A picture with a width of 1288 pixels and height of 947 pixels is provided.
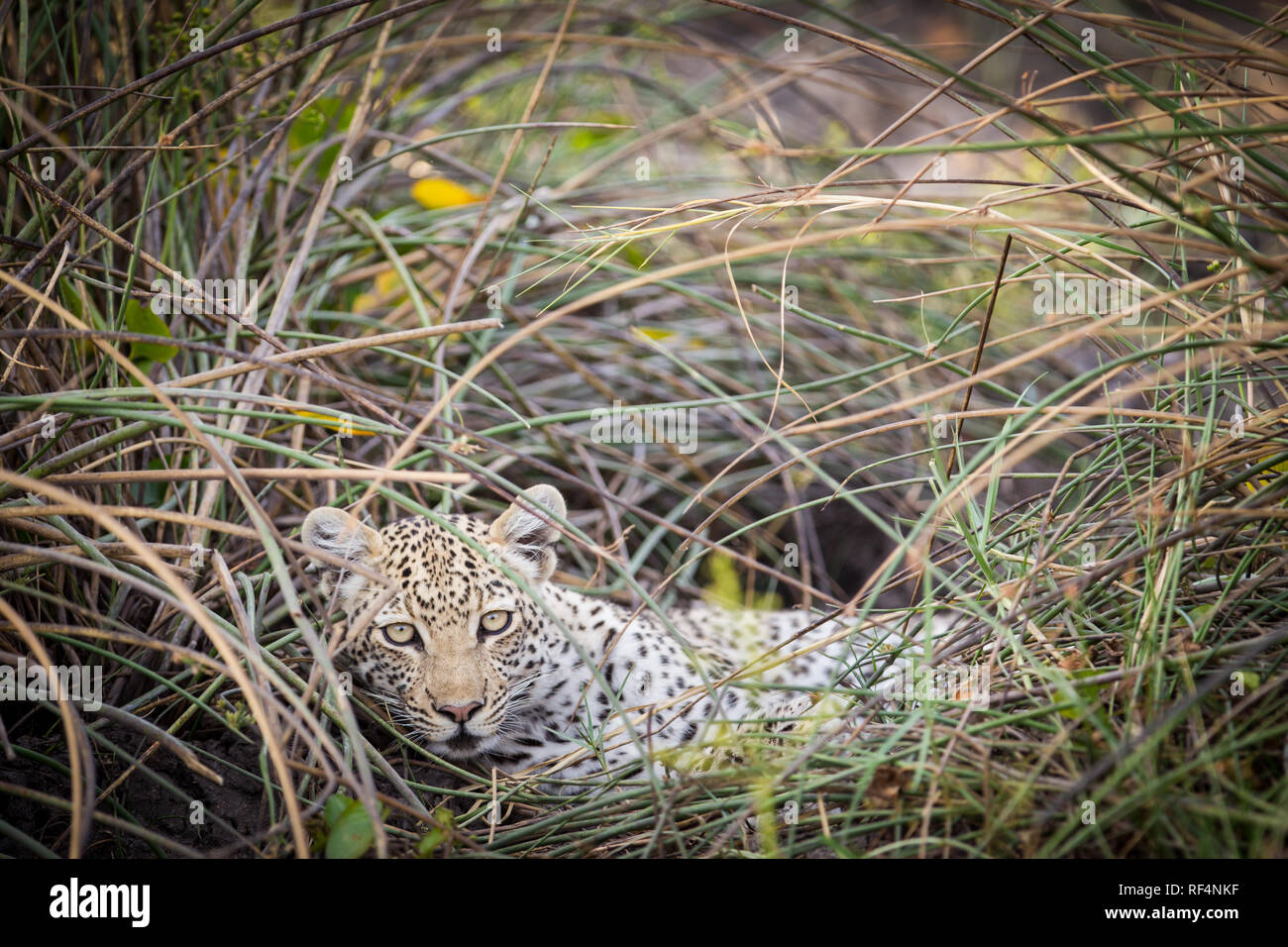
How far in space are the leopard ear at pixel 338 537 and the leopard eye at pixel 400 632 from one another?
21 centimetres

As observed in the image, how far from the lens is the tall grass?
176cm

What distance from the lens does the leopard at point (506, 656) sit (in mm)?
2553

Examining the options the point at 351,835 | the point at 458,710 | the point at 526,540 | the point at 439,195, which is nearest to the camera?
the point at 351,835

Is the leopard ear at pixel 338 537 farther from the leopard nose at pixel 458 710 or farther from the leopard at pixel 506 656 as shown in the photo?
the leopard nose at pixel 458 710

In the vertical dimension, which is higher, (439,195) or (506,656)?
(439,195)

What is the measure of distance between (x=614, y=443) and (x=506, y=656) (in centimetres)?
153

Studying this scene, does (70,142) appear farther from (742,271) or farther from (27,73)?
(742,271)

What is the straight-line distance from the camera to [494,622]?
2.79m

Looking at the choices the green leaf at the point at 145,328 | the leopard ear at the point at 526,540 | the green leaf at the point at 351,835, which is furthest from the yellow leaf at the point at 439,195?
the green leaf at the point at 351,835

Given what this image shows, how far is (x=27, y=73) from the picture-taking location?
9.78ft

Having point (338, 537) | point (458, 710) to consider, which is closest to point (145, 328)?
point (338, 537)

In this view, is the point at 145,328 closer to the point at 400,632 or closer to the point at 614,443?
the point at 400,632

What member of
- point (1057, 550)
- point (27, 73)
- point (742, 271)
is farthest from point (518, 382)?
point (1057, 550)

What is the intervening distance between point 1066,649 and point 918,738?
1.39 ft
